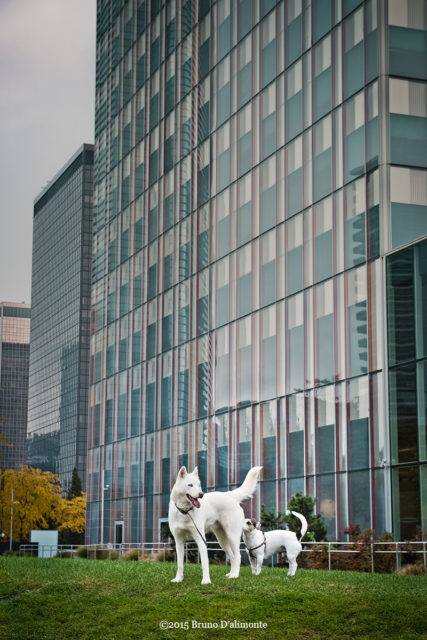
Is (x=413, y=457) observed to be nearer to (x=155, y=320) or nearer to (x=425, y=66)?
(x=425, y=66)

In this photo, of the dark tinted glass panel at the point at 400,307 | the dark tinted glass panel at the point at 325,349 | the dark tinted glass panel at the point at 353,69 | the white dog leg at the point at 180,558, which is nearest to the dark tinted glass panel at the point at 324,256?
the dark tinted glass panel at the point at 325,349

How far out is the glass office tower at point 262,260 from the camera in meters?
38.8

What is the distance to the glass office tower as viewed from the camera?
38812mm

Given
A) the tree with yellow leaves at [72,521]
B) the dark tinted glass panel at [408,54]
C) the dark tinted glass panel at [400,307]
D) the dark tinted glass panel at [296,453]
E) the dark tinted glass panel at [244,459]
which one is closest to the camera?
the dark tinted glass panel at [400,307]

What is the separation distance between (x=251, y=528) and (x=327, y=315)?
71.5 feet

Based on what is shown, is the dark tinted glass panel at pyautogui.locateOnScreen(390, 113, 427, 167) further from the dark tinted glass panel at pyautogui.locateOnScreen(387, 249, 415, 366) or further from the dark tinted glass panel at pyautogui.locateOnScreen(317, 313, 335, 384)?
the dark tinted glass panel at pyautogui.locateOnScreen(317, 313, 335, 384)

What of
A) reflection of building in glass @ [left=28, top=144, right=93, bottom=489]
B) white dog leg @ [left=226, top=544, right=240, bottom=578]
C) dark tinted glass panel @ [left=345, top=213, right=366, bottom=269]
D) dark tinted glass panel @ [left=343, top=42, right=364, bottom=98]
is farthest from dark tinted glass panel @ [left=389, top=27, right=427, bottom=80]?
reflection of building in glass @ [left=28, top=144, right=93, bottom=489]

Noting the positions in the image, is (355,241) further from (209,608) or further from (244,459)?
(209,608)

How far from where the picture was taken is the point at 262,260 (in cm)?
4966

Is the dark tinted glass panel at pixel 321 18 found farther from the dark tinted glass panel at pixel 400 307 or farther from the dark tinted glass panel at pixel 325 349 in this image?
the dark tinted glass panel at pixel 325 349

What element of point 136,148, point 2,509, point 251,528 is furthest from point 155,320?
point 251,528
